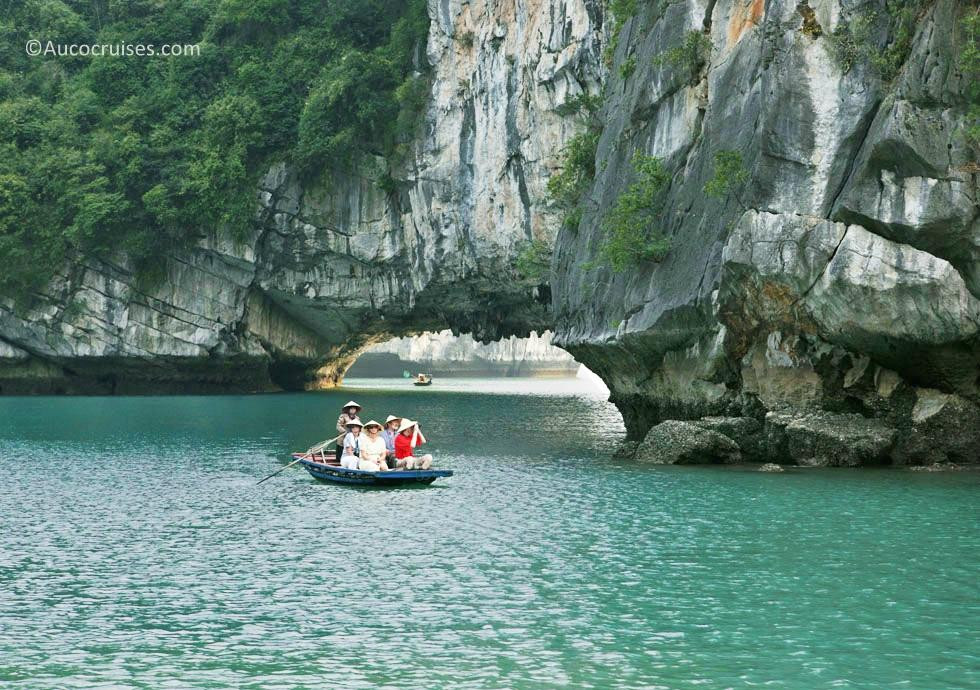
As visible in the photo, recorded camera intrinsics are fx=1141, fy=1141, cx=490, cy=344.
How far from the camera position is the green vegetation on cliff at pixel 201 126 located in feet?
168

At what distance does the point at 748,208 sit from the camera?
978 inches

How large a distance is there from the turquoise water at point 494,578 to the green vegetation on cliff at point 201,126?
28049 millimetres

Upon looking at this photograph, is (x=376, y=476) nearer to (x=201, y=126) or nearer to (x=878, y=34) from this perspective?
(x=878, y=34)

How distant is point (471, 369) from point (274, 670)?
116 metres

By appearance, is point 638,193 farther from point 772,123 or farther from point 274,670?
point 274,670

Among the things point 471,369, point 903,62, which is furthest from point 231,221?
point 471,369

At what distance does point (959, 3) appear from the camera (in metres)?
22.8

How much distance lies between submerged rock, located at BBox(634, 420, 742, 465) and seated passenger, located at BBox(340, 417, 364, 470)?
711 centimetres

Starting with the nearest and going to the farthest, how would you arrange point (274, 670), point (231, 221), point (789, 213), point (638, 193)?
1. point (274, 670)
2. point (789, 213)
3. point (638, 193)
4. point (231, 221)

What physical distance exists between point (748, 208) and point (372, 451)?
31.7 feet

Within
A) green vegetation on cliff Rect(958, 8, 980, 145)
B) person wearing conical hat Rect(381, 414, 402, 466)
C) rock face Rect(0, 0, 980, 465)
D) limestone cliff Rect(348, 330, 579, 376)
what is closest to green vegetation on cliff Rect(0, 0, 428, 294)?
rock face Rect(0, 0, 980, 465)

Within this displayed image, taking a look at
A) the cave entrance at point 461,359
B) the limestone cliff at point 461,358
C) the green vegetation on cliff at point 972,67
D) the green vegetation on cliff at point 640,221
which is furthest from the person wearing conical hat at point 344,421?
the cave entrance at point 461,359

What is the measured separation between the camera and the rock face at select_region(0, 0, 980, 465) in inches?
882


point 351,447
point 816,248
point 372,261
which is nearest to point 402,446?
point 351,447
